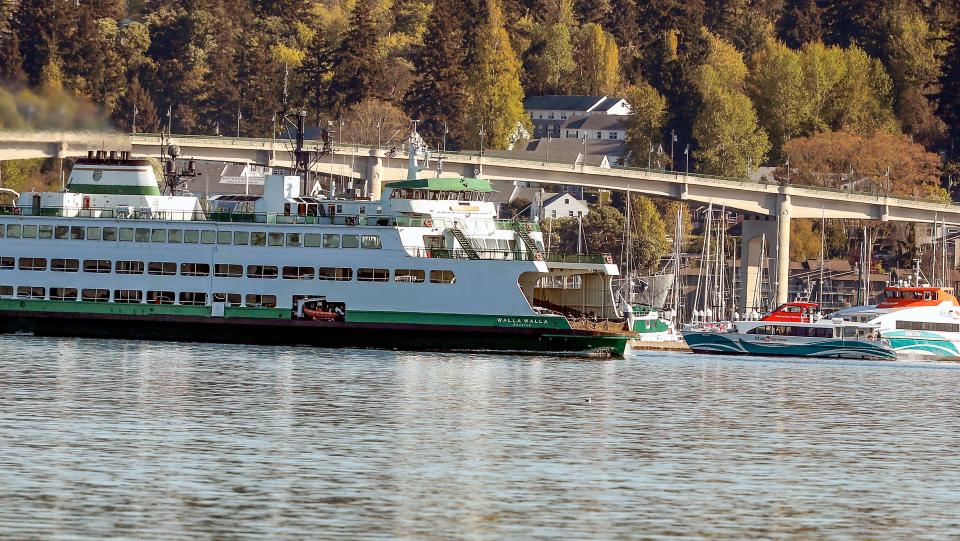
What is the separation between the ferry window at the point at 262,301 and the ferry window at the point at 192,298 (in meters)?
1.87

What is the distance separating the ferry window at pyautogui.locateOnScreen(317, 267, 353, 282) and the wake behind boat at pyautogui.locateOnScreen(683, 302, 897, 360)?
23.7m

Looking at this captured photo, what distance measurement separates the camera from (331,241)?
7850cm

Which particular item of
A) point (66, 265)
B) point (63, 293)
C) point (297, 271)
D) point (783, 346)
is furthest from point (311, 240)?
point (783, 346)

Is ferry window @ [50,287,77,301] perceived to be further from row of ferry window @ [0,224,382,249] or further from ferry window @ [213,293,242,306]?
ferry window @ [213,293,242,306]

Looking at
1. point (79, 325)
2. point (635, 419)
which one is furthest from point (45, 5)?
point (635, 419)

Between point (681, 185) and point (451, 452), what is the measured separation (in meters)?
111

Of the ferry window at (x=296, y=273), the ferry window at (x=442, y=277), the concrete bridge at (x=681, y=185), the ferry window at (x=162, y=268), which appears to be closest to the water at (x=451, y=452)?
the ferry window at (x=442, y=277)

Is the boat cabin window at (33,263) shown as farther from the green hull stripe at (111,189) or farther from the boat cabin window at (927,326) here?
the boat cabin window at (927,326)

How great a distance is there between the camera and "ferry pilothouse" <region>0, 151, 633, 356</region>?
76.6m

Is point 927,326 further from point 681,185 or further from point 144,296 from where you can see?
point 681,185

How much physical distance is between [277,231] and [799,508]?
4322 centimetres

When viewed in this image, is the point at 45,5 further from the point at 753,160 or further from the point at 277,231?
the point at 277,231

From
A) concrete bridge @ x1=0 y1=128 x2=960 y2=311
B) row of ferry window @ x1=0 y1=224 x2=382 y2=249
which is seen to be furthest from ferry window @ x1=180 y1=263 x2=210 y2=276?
concrete bridge @ x1=0 y1=128 x2=960 y2=311

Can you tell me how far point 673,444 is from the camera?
159 ft
